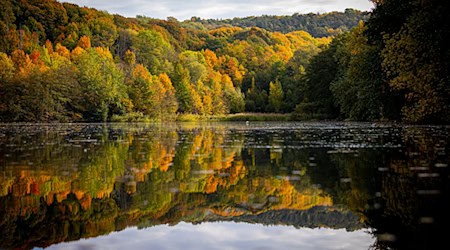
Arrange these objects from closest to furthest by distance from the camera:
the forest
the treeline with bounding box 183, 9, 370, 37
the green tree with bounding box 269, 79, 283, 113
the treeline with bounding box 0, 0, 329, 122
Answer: the forest < the treeline with bounding box 0, 0, 329, 122 < the green tree with bounding box 269, 79, 283, 113 < the treeline with bounding box 183, 9, 370, 37

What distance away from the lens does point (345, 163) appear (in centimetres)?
947

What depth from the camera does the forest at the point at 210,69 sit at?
2184cm

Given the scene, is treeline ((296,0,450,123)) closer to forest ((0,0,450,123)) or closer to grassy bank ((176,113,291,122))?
forest ((0,0,450,123))

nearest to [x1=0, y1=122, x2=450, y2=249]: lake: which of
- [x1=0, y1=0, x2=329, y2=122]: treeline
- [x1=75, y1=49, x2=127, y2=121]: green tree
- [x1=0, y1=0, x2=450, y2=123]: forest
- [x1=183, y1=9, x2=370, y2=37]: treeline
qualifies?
[x1=0, y1=0, x2=450, y2=123]: forest

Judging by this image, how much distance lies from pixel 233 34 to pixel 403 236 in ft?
481

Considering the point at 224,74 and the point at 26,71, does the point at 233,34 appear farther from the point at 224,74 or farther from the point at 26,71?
the point at 26,71

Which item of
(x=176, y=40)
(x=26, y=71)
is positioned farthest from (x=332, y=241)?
(x=176, y=40)

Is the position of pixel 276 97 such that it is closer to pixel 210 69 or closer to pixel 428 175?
pixel 210 69

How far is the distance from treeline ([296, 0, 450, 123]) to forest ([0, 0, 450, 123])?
0.07 m

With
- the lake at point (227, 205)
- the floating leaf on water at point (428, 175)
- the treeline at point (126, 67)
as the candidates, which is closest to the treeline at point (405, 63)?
the lake at point (227, 205)

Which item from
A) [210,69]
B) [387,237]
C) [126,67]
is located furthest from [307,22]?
[387,237]

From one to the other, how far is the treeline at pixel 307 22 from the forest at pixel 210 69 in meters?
33.6

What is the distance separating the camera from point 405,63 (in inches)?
852

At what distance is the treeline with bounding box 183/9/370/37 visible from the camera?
547ft
